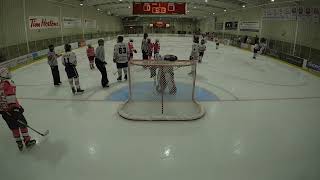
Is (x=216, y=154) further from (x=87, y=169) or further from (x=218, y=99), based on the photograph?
(x=218, y=99)

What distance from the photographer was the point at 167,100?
21.7ft

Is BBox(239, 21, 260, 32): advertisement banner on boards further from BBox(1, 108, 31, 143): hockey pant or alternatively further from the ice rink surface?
BBox(1, 108, 31, 143): hockey pant

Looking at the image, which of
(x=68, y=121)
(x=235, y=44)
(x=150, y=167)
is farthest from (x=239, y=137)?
(x=235, y=44)

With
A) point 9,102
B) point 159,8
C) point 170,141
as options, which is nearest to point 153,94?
point 170,141

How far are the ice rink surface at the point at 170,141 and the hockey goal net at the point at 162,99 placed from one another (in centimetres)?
21

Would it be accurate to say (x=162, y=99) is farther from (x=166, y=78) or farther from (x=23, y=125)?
(x=23, y=125)

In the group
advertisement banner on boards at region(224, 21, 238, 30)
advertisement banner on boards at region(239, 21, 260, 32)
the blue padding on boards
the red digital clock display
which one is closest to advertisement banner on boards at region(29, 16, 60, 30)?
the red digital clock display

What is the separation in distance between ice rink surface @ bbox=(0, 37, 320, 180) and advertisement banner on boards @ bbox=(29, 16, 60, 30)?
923 cm

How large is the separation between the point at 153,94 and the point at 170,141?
2.77m

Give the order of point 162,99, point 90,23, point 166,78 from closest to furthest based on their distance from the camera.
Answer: point 162,99 < point 166,78 < point 90,23

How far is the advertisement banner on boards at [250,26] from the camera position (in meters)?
21.7

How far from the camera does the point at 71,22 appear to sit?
2189 centimetres

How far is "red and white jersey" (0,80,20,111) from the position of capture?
3779mm

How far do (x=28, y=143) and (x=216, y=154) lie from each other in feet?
10.6
